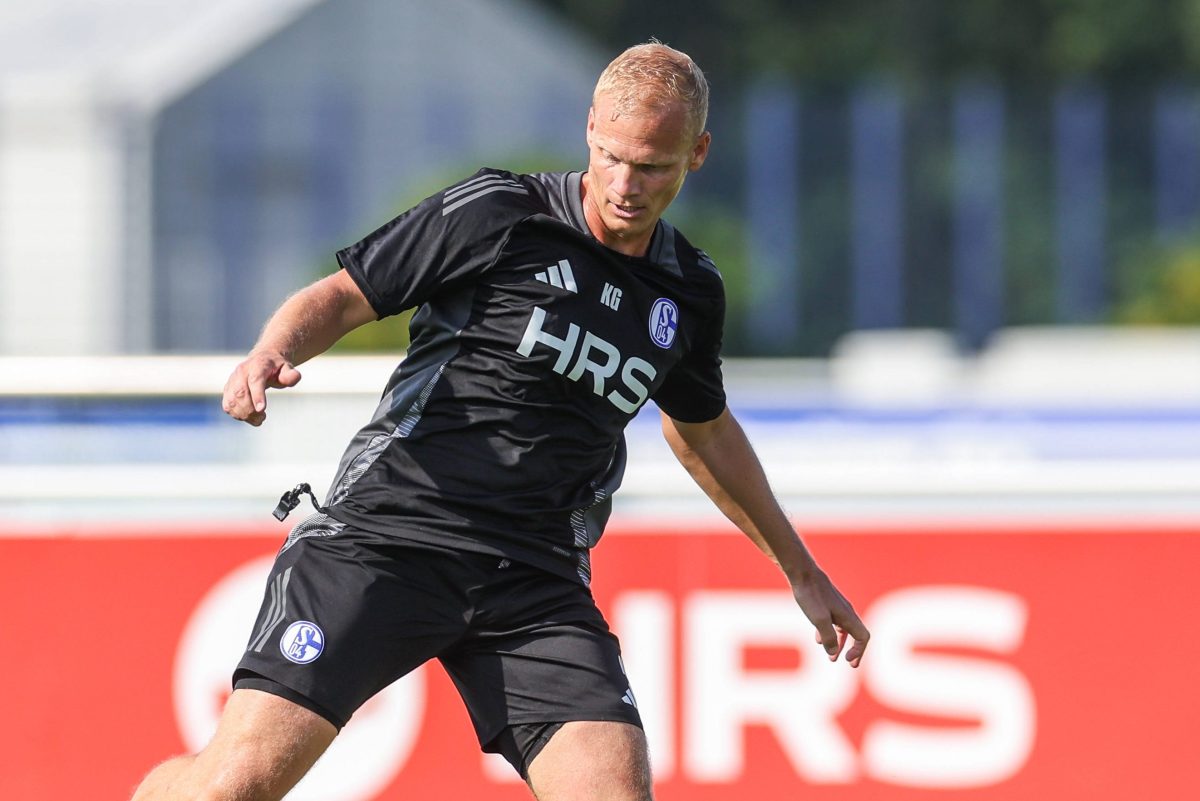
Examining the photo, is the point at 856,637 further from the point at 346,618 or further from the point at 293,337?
the point at 293,337

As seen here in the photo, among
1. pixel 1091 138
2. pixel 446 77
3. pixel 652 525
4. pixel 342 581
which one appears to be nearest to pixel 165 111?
pixel 446 77

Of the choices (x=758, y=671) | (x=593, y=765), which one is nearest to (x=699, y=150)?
(x=593, y=765)

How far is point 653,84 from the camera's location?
3834 millimetres

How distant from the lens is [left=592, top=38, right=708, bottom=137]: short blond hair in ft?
12.6

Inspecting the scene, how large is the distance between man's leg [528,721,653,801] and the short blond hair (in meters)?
1.33

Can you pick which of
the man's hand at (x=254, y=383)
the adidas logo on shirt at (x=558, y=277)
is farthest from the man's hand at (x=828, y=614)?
the man's hand at (x=254, y=383)

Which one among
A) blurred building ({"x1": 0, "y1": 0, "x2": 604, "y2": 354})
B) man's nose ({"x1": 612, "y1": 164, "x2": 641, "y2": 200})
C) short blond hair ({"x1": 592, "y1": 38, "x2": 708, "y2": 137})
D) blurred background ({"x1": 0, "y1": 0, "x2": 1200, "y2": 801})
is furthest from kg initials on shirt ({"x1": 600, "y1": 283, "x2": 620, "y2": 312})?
blurred building ({"x1": 0, "y1": 0, "x2": 604, "y2": 354})

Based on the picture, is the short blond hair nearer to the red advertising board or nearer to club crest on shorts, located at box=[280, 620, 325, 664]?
club crest on shorts, located at box=[280, 620, 325, 664]

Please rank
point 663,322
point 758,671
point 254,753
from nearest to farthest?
point 254,753 → point 663,322 → point 758,671

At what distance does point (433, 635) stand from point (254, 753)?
48 centimetres

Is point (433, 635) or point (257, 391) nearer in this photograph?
point (257, 391)

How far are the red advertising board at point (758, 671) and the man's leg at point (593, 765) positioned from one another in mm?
1804

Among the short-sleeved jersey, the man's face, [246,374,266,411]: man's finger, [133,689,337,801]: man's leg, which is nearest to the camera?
[246,374,266,411]: man's finger

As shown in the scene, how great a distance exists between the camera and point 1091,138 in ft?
107
